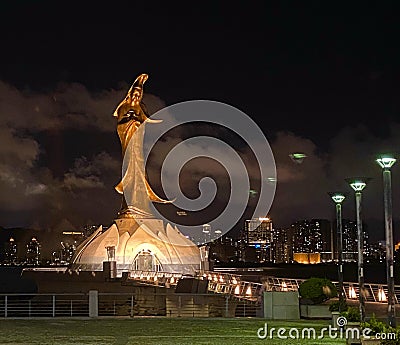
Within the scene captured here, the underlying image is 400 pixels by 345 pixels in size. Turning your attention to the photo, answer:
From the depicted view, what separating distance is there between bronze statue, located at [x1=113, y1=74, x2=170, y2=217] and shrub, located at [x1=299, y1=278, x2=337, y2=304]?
123 ft

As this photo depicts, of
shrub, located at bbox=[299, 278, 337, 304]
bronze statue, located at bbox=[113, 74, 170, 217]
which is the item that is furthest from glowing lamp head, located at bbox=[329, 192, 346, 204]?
bronze statue, located at bbox=[113, 74, 170, 217]

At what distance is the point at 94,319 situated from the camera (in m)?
25.7

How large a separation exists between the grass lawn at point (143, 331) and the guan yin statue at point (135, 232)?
34640 millimetres

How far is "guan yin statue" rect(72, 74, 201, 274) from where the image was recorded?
60812 millimetres

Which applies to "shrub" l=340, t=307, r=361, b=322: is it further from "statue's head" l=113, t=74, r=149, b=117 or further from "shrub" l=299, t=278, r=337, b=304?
"statue's head" l=113, t=74, r=149, b=117

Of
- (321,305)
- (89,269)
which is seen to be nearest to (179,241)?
(89,269)

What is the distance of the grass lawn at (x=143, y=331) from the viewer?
62.7 feet

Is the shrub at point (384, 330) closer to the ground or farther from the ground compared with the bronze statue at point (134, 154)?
closer to the ground

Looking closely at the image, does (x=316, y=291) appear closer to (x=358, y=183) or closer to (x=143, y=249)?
(x=358, y=183)

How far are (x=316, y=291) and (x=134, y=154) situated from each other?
40.8m

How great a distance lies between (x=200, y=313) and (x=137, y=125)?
32.6 m

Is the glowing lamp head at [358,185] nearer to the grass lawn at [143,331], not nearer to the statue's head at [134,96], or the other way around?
the grass lawn at [143,331]

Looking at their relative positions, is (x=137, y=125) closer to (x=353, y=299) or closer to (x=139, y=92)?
(x=139, y=92)


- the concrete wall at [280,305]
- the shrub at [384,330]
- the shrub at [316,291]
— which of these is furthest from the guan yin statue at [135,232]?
the shrub at [384,330]
